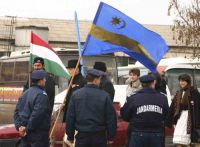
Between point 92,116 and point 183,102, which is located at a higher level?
point 183,102

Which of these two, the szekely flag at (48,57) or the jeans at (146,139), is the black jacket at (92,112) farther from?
the szekely flag at (48,57)

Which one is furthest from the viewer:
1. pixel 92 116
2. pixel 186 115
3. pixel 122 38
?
pixel 186 115

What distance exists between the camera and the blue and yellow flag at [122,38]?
30.5 ft

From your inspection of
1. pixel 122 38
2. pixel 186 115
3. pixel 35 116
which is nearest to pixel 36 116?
pixel 35 116

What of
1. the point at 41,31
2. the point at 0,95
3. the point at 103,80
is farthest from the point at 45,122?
the point at 41,31

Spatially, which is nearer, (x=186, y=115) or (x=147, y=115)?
(x=147, y=115)

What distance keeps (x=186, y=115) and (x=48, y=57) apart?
2.97m

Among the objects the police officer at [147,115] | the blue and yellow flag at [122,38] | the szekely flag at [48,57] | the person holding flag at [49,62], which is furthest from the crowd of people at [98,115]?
the szekely flag at [48,57]

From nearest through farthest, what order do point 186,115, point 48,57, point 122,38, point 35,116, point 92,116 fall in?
1. point 92,116
2. point 35,116
3. point 122,38
4. point 186,115
5. point 48,57

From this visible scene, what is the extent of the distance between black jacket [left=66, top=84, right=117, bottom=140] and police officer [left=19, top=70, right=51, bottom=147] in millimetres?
→ 829

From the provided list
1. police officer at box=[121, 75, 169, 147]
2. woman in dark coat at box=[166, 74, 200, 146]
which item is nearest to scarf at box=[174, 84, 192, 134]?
woman in dark coat at box=[166, 74, 200, 146]

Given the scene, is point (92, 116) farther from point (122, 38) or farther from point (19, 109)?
point (122, 38)

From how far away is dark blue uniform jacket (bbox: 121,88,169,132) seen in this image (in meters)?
8.18

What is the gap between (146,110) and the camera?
Result: 8.18m
